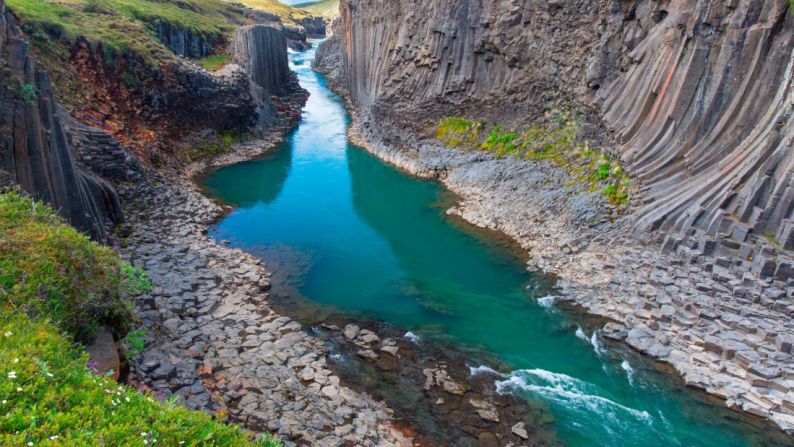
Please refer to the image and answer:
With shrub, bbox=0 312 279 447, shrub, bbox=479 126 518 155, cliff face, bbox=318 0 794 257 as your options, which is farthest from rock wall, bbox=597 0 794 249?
shrub, bbox=0 312 279 447

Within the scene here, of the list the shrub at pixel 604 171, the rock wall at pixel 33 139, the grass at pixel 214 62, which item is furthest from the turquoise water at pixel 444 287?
the grass at pixel 214 62

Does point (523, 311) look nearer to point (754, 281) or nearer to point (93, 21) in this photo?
point (754, 281)

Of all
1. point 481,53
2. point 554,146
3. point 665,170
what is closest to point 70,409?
point 665,170

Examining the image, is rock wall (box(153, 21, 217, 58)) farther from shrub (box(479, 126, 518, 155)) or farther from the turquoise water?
shrub (box(479, 126, 518, 155))

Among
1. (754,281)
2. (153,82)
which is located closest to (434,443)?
(754,281)

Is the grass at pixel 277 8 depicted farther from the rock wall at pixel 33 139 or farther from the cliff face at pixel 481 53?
the rock wall at pixel 33 139

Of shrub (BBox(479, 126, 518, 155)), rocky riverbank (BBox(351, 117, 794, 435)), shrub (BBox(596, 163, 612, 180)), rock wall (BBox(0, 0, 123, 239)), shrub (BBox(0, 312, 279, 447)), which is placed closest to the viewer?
shrub (BBox(0, 312, 279, 447))

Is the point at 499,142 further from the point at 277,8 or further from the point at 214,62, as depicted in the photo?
the point at 277,8
